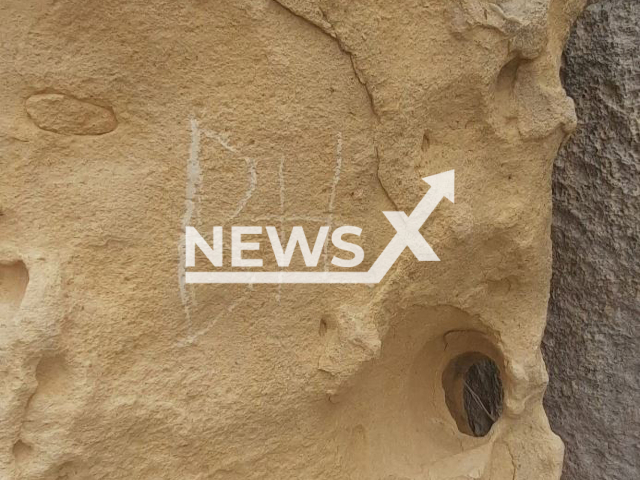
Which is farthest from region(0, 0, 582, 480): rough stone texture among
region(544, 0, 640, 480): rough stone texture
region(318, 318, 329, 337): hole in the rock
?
region(544, 0, 640, 480): rough stone texture

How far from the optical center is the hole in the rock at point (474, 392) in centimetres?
165

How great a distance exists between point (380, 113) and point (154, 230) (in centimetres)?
40

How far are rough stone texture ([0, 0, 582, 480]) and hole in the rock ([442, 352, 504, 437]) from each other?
0.45 m

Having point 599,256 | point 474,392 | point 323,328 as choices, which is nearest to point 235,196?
point 323,328

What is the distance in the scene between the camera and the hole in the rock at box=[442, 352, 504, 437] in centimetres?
165

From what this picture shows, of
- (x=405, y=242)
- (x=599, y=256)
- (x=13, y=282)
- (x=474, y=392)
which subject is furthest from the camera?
(x=474, y=392)

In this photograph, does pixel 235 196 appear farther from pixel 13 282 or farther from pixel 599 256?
pixel 599 256

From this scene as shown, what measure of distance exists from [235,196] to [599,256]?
92 centimetres

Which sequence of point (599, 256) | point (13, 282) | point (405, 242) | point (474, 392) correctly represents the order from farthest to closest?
point (474, 392) < point (599, 256) < point (405, 242) < point (13, 282)

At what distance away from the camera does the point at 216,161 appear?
0.99 metres

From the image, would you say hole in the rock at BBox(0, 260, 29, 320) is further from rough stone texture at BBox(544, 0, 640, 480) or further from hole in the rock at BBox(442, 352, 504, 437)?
rough stone texture at BBox(544, 0, 640, 480)

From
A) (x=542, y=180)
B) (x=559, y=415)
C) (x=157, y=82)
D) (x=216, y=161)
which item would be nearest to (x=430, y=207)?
(x=542, y=180)

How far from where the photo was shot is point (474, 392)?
5.82 feet

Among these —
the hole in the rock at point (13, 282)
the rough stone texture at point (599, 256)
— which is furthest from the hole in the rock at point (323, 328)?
the rough stone texture at point (599, 256)
